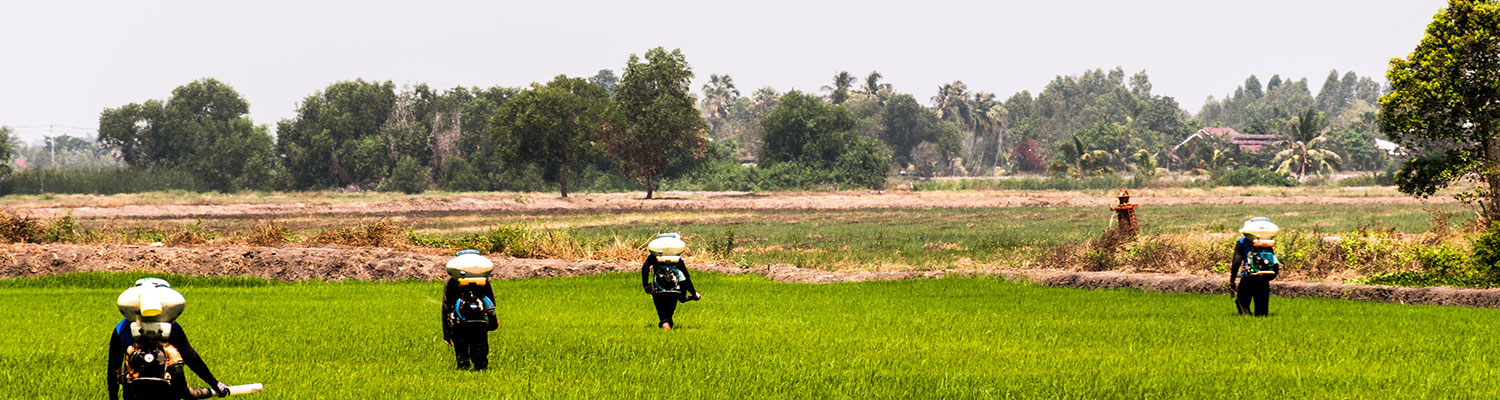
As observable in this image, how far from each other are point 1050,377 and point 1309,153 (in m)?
101

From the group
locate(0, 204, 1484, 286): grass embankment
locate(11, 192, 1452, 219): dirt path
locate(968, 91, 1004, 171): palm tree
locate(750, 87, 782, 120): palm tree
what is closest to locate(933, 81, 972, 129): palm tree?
locate(968, 91, 1004, 171): palm tree

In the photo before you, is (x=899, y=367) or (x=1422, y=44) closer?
(x=899, y=367)

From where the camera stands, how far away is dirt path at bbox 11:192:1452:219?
2518 inches

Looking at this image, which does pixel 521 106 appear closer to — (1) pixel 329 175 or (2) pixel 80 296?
(1) pixel 329 175

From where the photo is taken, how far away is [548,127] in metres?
75.4

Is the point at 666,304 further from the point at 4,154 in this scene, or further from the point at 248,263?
the point at 4,154

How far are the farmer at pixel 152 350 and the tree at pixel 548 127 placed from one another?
68.2 meters

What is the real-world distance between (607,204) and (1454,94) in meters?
56.4

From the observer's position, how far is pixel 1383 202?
6888cm

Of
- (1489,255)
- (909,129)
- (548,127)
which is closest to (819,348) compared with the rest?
(1489,255)

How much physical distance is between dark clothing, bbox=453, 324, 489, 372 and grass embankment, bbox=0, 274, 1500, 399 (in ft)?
0.53

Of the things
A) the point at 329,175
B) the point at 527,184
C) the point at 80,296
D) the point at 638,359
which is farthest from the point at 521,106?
the point at 638,359

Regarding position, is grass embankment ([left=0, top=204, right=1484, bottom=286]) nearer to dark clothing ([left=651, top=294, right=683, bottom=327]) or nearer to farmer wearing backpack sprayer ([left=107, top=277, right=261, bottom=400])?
dark clothing ([left=651, top=294, right=683, bottom=327])

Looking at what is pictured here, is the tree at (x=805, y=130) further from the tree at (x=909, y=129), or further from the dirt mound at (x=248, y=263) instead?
the dirt mound at (x=248, y=263)
